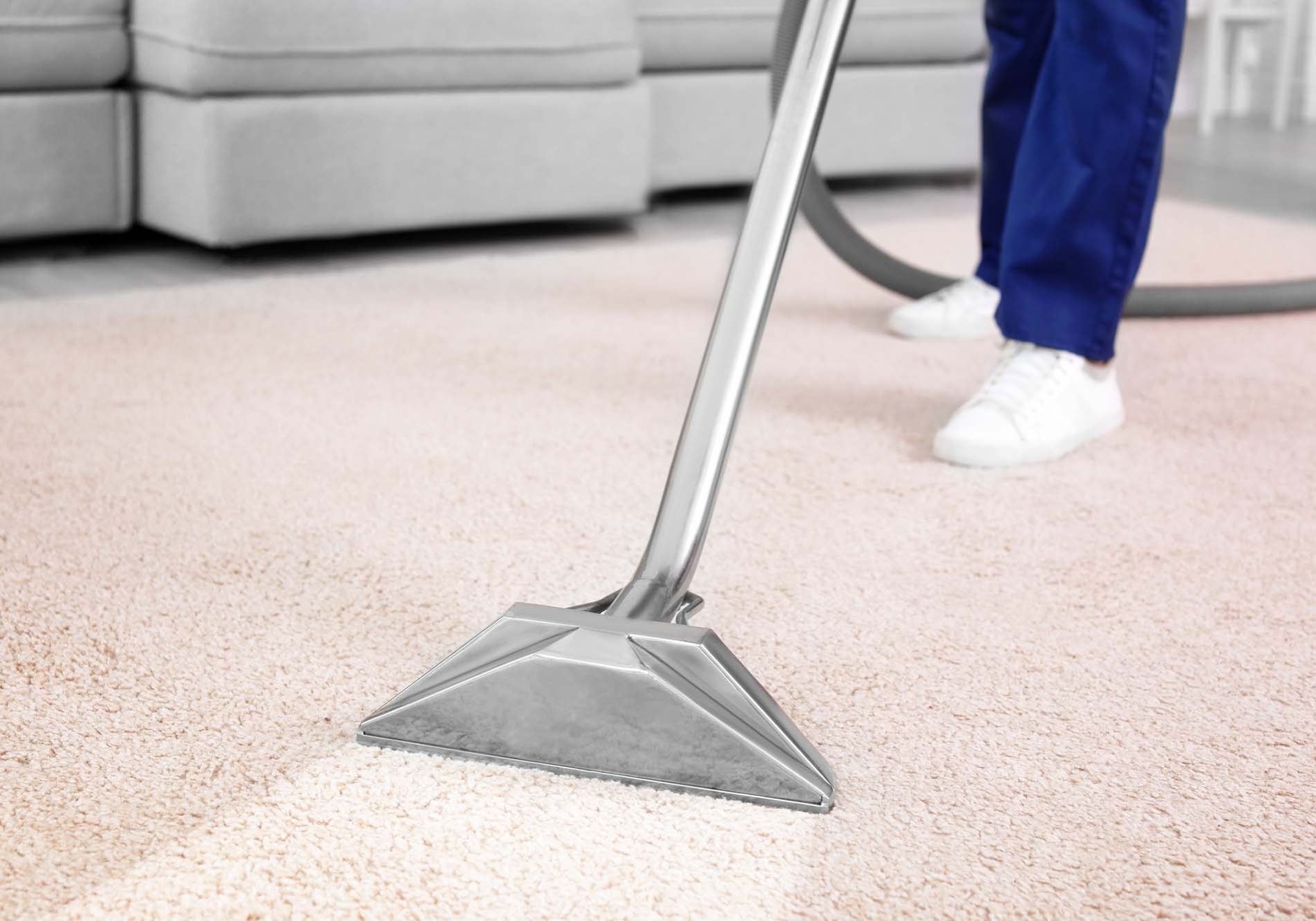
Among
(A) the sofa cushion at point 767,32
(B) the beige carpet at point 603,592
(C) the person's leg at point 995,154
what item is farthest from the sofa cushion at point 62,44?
(C) the person's leg at point 995,154

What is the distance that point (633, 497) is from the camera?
0.96 meters

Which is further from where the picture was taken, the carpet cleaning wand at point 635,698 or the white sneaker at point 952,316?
the white sneaker at point 952,316

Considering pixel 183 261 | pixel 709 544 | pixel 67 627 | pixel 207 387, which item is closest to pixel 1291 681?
pixel 709 544

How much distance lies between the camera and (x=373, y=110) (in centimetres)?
184

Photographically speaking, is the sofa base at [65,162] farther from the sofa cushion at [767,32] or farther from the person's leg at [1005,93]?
the person's leg at [1005,93]

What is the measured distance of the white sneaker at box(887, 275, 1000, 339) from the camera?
1.50m

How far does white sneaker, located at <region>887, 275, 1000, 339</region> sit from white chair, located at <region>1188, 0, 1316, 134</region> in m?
2.97

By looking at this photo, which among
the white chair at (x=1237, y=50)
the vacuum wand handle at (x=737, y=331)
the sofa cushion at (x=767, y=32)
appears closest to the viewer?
the vacuum wand handle at (x=737, y=331)

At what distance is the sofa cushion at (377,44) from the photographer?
66.6 inches

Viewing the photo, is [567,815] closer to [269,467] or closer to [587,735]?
[587,735]

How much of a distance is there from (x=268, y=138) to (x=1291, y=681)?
1.44 meters

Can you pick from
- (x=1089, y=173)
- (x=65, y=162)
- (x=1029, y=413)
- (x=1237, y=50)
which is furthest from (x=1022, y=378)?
(x=1237, y=50)

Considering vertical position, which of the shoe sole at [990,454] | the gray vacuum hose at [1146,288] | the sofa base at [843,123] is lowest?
the shoe sole at [990,454]

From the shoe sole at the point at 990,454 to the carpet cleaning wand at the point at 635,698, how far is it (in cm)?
47
